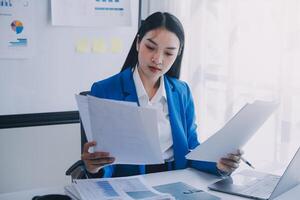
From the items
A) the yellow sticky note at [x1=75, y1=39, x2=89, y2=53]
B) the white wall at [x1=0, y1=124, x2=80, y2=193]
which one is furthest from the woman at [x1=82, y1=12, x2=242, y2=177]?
the white wall at [x1=0, y1=124, x2=80, y2=193]

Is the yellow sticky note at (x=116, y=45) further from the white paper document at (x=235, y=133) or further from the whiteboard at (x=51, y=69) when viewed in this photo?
the white paper document at (x=235, y=133)

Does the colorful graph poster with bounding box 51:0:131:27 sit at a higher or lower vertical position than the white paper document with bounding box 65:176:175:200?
higher

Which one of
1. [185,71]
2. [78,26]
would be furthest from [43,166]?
[185,71]

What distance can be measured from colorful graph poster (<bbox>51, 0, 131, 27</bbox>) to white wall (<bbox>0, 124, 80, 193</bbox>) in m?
0.62

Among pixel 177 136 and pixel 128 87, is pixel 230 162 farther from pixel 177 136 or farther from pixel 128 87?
pixel 128 87

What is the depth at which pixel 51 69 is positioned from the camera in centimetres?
230

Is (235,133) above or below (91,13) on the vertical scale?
below

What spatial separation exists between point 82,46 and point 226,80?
2.88 feet

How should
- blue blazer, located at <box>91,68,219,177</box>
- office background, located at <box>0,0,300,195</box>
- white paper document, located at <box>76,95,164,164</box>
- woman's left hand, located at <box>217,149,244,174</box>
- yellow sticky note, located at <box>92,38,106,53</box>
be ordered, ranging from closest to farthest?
white paper document, located at <box>76,95,164,164</box> < woman's left hand, located at <box>217,149,244,174</box> < blue blazer, located at <box>91,68,219,177</box> < office background, located at <box>0,0,300,195</box> < yellow sticky note, located at <box>92,38,106,53</box>

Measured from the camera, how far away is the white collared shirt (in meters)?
1.56

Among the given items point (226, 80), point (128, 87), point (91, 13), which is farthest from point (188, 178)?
point (91, 13)

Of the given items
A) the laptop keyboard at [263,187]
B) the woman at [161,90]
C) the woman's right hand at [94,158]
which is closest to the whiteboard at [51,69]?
the woman at [161,90]

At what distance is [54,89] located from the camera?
2328 millimetres

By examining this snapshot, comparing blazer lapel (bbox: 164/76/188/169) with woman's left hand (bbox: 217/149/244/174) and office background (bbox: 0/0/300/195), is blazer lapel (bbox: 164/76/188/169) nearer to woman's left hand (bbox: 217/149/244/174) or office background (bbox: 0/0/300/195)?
woman's left hand (bbox: 217/149/244/174)
